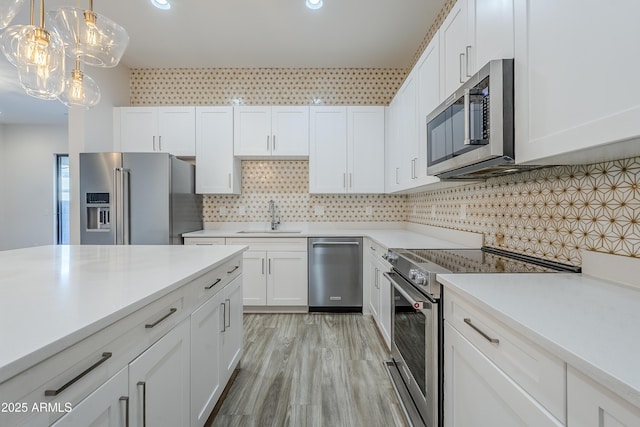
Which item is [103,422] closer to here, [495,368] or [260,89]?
[495,368]

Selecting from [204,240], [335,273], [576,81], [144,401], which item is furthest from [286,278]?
[576,81]

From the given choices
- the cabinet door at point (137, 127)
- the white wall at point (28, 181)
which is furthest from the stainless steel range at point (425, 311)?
the white wall at point (28, 181)

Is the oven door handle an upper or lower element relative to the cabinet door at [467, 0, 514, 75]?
lower

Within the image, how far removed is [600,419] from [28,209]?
870 centimetres

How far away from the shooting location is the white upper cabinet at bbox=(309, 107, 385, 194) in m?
3.50

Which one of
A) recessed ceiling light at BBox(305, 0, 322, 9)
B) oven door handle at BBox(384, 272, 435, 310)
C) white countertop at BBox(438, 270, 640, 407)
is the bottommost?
oven door handle at BBox(384, 272, 435, 310)

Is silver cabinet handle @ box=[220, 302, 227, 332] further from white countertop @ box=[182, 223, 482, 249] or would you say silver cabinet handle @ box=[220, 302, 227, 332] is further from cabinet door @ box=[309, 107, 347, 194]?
cabinet door @ box=[309, 107, 347, 194]

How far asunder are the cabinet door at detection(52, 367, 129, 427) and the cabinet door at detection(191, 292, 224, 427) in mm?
478

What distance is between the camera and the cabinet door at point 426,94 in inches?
79.5

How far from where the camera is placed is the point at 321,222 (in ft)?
12.5

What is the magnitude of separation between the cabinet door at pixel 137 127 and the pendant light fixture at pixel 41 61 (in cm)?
168

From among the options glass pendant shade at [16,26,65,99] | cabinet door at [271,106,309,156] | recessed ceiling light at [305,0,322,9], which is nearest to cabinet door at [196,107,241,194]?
cabinet door at [271,106,309,156]

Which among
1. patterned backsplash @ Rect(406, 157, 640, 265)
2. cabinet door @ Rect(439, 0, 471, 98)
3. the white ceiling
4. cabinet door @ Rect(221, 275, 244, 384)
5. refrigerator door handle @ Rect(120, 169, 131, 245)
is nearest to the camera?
patterned backsplash @ Rect(406, 157, 640, 265)

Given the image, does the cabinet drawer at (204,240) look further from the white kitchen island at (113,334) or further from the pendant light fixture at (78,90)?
the pendant light fixture at (78,90)
